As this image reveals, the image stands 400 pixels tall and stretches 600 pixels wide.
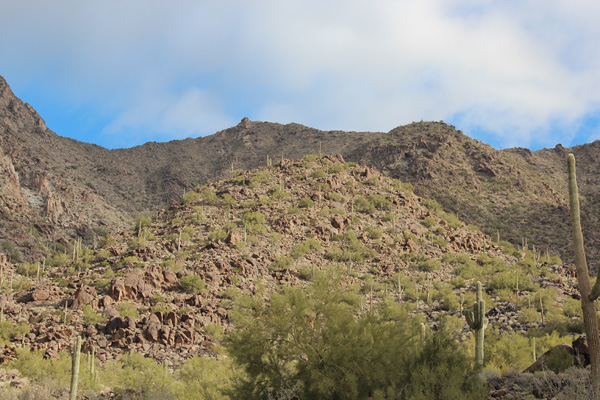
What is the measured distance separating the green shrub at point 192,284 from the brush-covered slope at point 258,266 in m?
0.08

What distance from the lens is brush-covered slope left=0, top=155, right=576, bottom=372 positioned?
26016 millimetres

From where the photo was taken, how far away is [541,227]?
185ft

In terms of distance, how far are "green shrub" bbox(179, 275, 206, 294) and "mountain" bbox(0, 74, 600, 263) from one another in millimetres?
25126

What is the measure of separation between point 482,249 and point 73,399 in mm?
35241

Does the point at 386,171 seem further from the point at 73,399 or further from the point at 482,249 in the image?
the point at 73,399

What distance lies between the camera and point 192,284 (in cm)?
3072

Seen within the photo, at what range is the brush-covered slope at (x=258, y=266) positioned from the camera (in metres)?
26.0

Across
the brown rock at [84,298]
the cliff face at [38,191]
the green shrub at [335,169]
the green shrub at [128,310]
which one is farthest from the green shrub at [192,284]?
the cliff face at [38,191]

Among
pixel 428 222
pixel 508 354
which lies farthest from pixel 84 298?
pixel 428 222

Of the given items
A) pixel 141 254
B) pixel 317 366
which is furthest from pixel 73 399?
pixel 141 254

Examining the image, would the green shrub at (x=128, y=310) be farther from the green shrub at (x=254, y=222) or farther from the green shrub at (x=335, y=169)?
the green shrub at (x=335, y=169)

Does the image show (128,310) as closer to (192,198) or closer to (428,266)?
(192,198)

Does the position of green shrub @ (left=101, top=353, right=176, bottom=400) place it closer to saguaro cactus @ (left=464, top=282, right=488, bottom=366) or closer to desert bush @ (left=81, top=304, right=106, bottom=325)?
desert bush @ (left=81, top=304, right=106, bottom=325)

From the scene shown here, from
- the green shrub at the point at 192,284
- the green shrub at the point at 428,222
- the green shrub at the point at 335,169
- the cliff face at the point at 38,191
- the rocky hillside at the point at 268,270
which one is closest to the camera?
the rocky hillside at the point at 268,270
